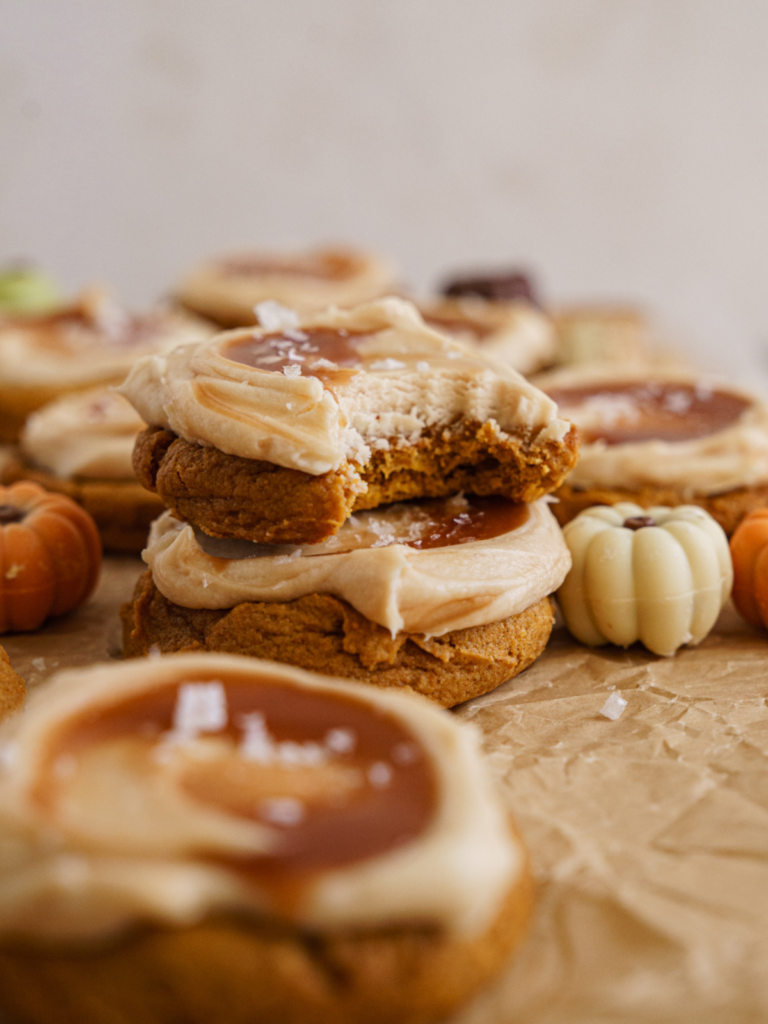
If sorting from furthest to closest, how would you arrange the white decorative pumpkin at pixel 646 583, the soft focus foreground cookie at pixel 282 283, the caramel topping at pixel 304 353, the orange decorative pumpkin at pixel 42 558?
the soft focus foreground cookie at pixel 282 283
the orange decorative pumpkin at pixel 42 558
the white decorative pumpkin at pixel 646 583
the caramel topping at pixel 304 353

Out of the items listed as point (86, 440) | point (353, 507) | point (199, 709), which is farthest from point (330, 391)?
point (86, 440)

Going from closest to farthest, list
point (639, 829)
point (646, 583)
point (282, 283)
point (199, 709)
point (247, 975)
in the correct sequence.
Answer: point (247, 975), point (199, 709), point (639, 829), point (646, 583), point (282, 283)

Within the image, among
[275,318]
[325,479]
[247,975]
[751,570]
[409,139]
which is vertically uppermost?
[409,139]

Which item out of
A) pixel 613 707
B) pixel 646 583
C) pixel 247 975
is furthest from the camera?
pixel 646 583

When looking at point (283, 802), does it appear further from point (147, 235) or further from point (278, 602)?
point (147, 235)

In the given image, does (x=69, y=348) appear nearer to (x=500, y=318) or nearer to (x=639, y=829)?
(x=500, y=318)

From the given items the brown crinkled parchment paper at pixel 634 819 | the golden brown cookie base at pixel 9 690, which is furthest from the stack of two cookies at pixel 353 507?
the golden brown cookie base at pixel 9 690

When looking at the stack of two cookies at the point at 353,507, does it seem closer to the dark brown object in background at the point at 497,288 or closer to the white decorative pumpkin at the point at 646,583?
the white decorative pumpkin at the point at 646,583
